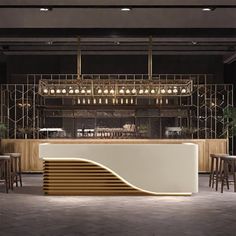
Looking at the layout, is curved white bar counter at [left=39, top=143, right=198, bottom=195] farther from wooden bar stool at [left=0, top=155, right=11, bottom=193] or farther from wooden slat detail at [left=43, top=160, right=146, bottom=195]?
wooden bar stool at [left=0, top=155, right=11, bottom=193]

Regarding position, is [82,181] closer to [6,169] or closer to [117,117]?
[6,169]

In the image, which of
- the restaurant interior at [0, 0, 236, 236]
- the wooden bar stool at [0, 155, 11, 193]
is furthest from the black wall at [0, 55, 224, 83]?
the wooden bar stool at [0, 155, 11, 193]

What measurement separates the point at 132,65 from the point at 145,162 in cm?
584

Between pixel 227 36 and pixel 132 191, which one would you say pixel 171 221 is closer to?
pixel 132 191

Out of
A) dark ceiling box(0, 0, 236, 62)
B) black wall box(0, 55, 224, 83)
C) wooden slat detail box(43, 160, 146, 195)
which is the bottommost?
wooden slat detail box(43, 160, 146, 195)

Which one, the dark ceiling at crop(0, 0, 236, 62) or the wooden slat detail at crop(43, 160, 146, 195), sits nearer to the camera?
the dark ceiling at crop(0, 0, 236, 62)

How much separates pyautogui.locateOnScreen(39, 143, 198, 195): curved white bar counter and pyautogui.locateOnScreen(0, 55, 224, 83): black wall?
18.5 ft

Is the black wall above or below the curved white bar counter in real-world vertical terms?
above

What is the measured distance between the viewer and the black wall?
14508mm

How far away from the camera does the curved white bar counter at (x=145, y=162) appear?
29.7 ft
